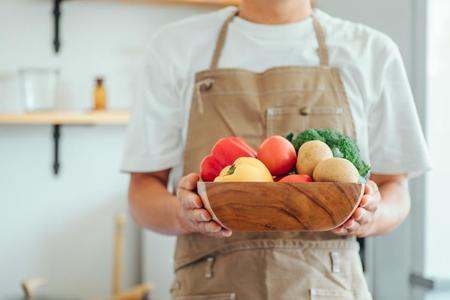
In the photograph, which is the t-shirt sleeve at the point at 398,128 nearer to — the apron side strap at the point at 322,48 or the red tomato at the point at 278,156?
the apron side strap at the point at 322,48

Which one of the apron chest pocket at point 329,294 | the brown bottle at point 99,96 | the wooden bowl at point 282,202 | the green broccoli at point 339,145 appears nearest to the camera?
the wooden bowl at point 282,202

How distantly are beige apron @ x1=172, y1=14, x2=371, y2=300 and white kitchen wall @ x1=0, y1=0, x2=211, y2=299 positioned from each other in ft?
5.40

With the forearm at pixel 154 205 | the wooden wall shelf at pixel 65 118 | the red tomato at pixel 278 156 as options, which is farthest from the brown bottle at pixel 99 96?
the red tomato at pixel 278 156

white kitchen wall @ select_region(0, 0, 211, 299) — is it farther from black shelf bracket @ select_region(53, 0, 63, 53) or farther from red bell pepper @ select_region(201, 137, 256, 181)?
red bell pepper @ select_region(201, 137, 256, 181)

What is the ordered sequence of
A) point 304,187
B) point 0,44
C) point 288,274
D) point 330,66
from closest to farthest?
point 304,187, point 288,274, point 330,66, point 0,44

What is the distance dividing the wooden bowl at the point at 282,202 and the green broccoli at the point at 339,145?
0.30ft

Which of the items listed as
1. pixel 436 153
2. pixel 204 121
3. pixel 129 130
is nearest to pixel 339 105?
pixel 204 121

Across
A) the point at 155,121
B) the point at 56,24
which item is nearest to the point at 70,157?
the point at 56,24

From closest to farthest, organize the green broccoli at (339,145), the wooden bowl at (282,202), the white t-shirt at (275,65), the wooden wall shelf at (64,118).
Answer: the wooden bowl at (282,202)
the green broccoli at (339,145)
the white t-shirt at (275,65)
the wooden wall shelf at (64,118)

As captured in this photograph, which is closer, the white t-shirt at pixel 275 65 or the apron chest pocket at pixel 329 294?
the apron chest pocket at pixel 329 294

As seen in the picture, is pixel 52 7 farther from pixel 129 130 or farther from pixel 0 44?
pixel 129 130

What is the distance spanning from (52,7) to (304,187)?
2281mm

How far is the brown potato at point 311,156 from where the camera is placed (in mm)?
1023

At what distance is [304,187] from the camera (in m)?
0.95
